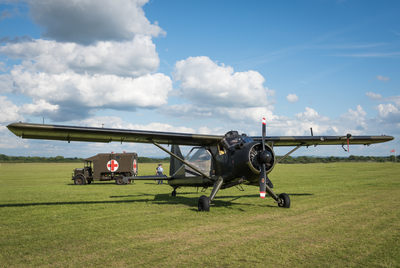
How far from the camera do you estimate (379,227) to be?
7633mm

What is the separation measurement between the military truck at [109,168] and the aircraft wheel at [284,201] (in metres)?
20.0

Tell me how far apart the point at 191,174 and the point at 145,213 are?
12.5 ft

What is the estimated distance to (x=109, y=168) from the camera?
28734mm

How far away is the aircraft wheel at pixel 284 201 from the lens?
36.5ft

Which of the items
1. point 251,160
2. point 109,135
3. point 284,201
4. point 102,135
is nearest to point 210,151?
point 251,160

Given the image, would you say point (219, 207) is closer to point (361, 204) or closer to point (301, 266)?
point (361, 204)

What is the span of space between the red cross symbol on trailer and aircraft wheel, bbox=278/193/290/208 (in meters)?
20.9

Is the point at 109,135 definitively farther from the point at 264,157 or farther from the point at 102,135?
the point at 264,157

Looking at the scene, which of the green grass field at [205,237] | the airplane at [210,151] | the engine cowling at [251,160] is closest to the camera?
the green grass field at [205,237]

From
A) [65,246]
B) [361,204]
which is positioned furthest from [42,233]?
[361,204]

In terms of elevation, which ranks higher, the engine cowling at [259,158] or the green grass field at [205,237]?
the engine cowling at [259,158]

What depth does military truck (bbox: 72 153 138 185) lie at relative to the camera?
28.5 meters

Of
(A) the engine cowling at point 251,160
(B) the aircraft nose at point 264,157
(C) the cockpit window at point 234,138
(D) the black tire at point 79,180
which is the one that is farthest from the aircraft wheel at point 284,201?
(D) the black tire at point 79,180

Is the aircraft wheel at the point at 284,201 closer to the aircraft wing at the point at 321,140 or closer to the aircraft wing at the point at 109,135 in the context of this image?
the aircraft wing at the point at 109,135
